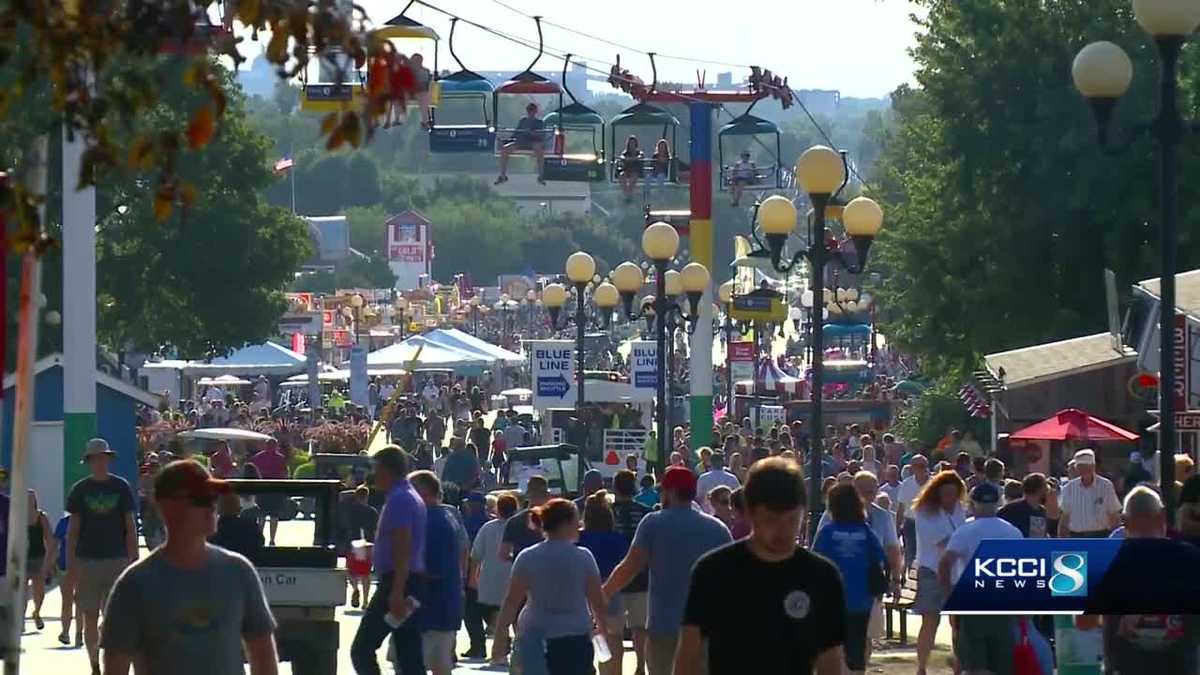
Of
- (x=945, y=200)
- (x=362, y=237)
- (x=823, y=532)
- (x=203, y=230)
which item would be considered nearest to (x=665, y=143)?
(x=945, y=200)

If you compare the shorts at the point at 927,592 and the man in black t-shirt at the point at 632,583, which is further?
the shorts at the point at 927,592

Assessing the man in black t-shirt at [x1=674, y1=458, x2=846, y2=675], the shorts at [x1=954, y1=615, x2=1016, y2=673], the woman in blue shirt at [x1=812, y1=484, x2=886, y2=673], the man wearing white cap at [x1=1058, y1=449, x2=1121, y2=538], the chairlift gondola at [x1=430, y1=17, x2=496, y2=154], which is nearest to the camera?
the man in black t-shirt at [x1=674, y1=458, x2=846, y2=675]

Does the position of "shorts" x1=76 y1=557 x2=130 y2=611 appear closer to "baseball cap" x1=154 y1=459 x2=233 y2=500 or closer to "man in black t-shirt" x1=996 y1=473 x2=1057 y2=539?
"man in black t-shirt" x1=996 y1=473 x2=1057 y2=539

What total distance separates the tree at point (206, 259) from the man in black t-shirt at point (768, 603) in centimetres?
3876

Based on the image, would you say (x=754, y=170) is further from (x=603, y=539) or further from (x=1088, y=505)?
(x=603, y=539)

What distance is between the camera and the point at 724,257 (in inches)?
6845

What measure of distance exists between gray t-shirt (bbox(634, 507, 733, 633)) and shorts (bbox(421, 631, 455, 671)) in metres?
1.15

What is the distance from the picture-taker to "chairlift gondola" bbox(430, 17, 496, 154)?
106 ft

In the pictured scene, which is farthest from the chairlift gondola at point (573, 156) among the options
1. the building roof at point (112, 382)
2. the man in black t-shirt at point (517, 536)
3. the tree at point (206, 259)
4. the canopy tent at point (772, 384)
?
the canopy tent at point (772, 384)

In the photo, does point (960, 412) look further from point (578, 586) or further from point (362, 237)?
point (362, 237)

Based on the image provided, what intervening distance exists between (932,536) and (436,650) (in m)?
4.05

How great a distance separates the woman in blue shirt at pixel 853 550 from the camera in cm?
1327

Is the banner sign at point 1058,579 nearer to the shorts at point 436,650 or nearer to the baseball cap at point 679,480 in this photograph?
the baseball cap at point 679,480

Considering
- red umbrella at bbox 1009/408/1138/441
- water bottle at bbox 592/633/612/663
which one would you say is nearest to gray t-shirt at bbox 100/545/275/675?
water bottle at bbox 592/633/612/663
